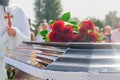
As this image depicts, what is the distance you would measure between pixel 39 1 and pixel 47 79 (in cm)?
8081

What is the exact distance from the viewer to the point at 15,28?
586cm

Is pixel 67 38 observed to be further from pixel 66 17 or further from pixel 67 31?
pixel 66 17

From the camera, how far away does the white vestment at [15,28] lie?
5855 millimetres

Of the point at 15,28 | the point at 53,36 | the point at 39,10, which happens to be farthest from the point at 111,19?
the point at 53,36

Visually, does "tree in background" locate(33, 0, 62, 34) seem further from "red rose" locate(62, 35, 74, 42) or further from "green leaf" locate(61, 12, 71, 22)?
"red rose" locate(62, 35, 74, 42)

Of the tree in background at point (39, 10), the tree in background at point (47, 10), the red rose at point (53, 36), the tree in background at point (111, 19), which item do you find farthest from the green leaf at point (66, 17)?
the tree in background at point (111, 19)

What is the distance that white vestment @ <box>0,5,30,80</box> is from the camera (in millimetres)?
5855

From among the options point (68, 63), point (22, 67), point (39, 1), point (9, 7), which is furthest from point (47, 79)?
point (39, 1)

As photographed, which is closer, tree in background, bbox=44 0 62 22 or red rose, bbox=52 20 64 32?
red rose, bbox=52 20 64 32

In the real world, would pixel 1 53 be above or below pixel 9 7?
below

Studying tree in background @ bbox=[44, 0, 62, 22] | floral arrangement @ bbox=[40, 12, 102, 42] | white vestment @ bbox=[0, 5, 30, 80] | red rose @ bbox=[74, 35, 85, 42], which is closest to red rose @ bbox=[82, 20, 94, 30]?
floral arrangement @ bbox=[40, 12, 102, 42]

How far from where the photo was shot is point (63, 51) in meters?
3.31

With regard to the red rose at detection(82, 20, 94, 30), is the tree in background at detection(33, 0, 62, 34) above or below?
below

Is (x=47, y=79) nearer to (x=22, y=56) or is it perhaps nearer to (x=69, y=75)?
(x=69, y=75)
